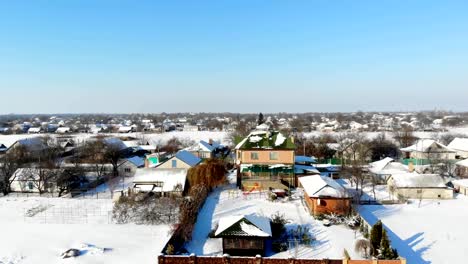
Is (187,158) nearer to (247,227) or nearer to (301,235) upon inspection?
(301,235)

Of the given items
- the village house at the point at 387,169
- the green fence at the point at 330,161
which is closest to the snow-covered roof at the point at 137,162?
the green fence at the point at 330,161

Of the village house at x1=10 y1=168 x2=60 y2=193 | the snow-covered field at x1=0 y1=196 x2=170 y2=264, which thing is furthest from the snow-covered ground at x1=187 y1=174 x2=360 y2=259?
the village house at x1=10 y1=168 x2=60 y2=193

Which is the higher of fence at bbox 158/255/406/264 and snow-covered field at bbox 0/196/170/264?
fence at bbox 158/255/406/264

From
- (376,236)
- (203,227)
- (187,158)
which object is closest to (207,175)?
(187,158)

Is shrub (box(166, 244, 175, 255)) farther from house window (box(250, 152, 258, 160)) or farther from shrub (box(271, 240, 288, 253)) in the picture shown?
house window (box(250, 152, 258, 160))

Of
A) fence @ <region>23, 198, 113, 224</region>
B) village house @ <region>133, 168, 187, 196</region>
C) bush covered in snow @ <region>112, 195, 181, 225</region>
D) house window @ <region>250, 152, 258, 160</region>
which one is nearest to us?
bush covered in snow @ <region>112, 195, 181, 225</region>

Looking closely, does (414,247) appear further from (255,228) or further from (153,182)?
(153,182)
